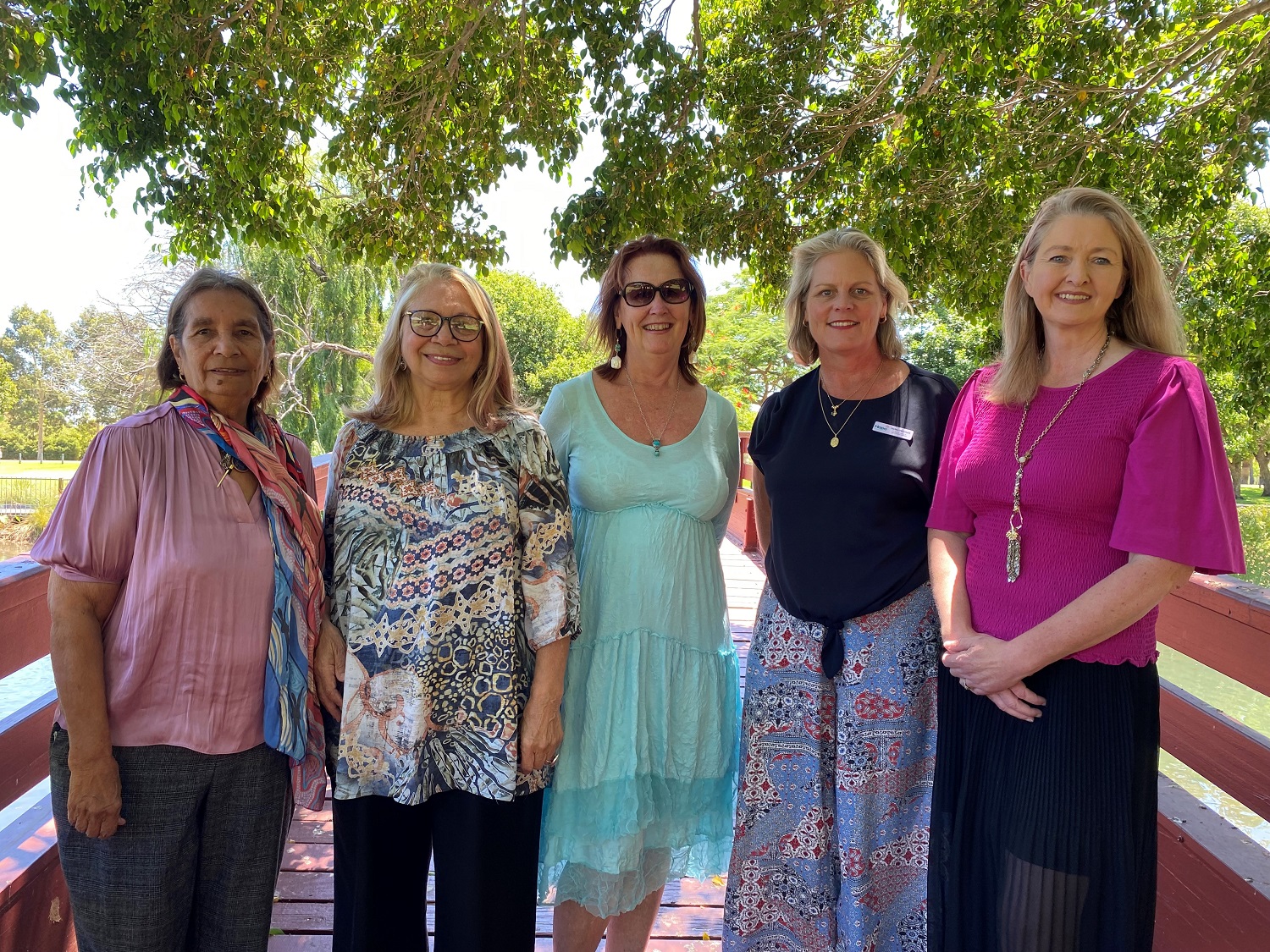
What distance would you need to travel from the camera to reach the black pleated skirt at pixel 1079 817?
158 cm

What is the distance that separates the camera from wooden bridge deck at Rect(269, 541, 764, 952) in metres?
2.57

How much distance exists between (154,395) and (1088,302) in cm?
216

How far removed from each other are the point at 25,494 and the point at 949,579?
110 ft

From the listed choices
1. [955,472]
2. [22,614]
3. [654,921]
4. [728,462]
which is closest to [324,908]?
[654,921]

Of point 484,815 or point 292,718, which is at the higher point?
point 292,718

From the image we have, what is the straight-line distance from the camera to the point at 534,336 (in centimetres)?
3259

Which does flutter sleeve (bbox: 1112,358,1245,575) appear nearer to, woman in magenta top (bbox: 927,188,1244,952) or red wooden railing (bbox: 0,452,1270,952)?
woman in magenta top (bbox: 927,188,1244,952)

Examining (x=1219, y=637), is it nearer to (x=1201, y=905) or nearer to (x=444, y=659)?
(x=1201, y=905)

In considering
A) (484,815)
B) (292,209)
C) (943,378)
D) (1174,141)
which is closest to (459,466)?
(484,815)

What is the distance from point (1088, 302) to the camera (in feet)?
5.60

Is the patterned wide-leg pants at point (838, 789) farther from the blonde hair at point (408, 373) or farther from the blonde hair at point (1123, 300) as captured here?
the blonde hair at point (408, 373)

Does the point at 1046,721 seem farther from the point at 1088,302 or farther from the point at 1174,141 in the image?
the point at 1174,141

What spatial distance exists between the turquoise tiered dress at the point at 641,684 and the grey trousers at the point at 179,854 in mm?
680

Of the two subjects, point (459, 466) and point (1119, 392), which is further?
point (459, 466)
